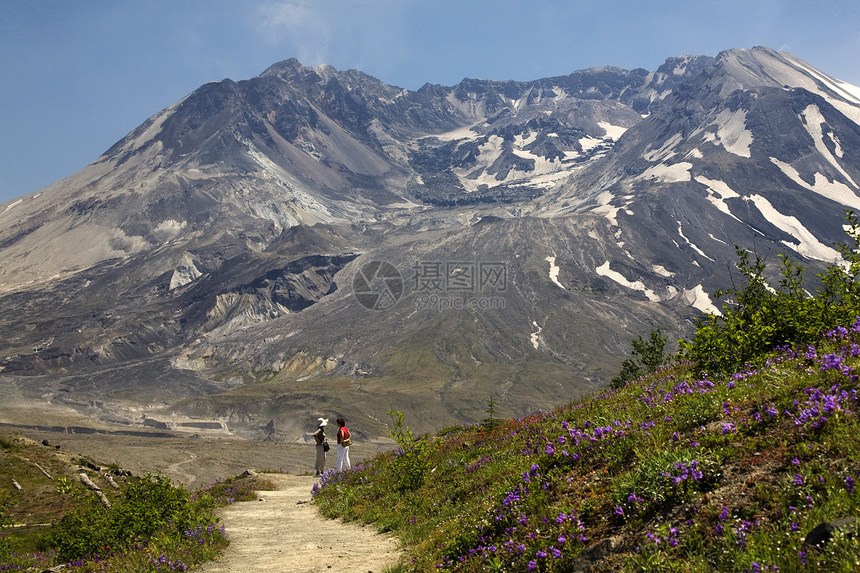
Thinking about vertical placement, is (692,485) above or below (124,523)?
above

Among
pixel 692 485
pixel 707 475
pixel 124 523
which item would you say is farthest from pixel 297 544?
pixel 707 475

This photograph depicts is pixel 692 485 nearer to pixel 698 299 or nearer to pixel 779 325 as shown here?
pixel 779 325

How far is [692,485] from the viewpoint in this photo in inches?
219

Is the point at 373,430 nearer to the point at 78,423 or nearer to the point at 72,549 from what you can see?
the point at 78,423

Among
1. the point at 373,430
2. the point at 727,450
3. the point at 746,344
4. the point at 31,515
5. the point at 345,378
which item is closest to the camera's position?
the point at 727,450

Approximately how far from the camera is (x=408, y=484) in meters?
13.6

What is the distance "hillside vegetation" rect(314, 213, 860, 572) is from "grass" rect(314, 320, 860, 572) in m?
0.02

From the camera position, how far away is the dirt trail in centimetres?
866

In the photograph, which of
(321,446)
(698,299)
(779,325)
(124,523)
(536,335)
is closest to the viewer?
(779,325)

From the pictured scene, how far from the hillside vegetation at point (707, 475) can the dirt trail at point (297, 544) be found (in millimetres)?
740

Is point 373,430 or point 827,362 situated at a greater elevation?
point 827,362

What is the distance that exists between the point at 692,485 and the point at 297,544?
7840 millimetres

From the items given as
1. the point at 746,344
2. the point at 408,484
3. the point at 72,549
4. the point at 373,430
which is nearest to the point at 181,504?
the point at 72,549

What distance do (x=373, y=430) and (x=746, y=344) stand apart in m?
108
